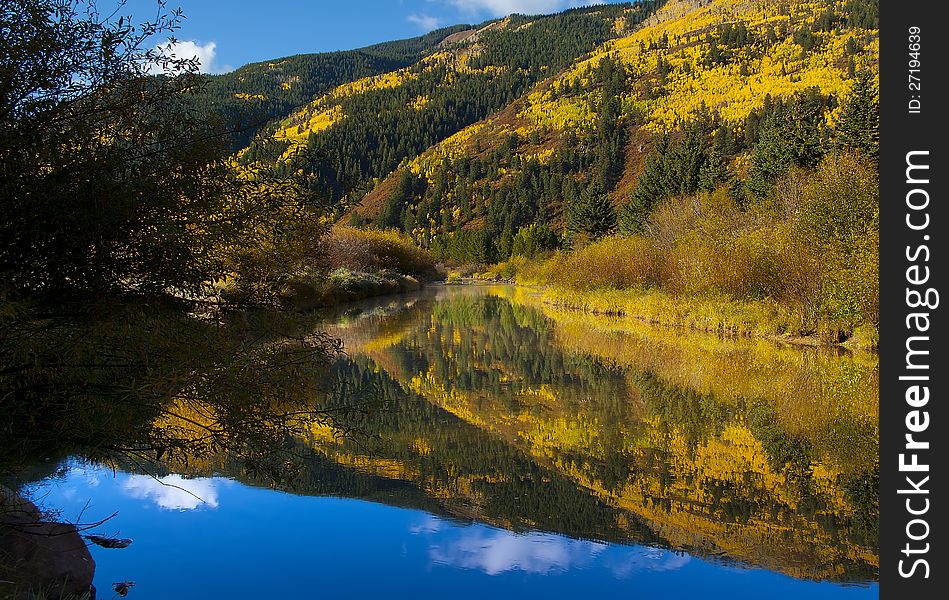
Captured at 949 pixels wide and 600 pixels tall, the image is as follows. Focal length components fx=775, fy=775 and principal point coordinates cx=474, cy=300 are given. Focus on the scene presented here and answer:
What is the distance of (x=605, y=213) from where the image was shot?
5219cm

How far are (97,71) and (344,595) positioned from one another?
466 centimetres

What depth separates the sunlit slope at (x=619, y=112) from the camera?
114 metres

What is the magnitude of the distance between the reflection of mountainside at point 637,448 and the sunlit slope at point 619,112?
74930 mm

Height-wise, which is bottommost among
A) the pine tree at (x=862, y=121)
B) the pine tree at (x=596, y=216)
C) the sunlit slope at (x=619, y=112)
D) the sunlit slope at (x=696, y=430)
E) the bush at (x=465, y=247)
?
the bush at (x=465, y=247)

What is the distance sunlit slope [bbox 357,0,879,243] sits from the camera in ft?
373

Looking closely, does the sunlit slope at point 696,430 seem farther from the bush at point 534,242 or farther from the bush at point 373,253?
the bush at point 534,242

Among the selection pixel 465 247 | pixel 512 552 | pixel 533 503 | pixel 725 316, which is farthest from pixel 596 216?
pixel 465 247

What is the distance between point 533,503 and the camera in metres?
8.24

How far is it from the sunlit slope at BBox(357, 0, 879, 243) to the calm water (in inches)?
3102

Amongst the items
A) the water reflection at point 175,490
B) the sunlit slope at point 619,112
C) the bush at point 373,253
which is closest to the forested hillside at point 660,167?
the sunlit slope at point 619,112

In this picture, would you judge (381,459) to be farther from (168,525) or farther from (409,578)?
(409,578)

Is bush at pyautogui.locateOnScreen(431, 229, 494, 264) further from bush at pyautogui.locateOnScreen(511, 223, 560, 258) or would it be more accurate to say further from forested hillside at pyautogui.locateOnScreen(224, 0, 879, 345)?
bush at pyautogui.locateOnScreen(511, 223, 560, 258)

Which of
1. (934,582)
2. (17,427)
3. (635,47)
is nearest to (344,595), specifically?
(17,427)

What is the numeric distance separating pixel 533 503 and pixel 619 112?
133m
